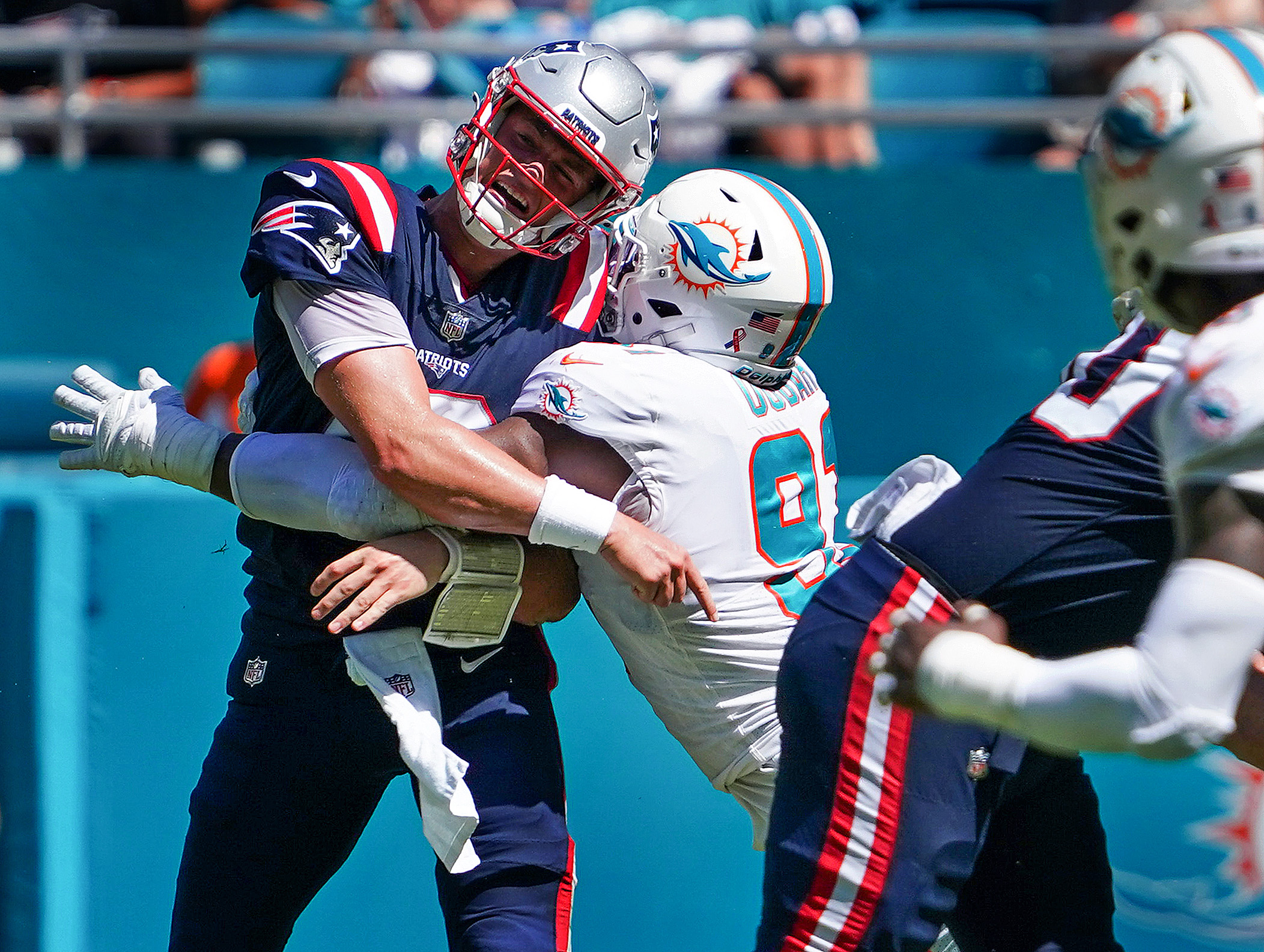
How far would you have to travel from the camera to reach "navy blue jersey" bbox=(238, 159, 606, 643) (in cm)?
241

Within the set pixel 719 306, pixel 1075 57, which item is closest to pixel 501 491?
pixel 719 306

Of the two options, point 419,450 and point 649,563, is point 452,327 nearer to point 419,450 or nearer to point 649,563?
point 419,450

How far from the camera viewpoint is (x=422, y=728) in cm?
238

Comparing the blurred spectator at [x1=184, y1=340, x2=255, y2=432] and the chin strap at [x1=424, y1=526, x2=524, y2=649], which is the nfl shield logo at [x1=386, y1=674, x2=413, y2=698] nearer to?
the chin strap at [x1=424, y1=526, x2=524, y2=649]

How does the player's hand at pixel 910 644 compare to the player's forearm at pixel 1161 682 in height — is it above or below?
above

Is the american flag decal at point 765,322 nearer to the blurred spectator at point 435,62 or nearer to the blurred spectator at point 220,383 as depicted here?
the blurred spectator at point 220,383

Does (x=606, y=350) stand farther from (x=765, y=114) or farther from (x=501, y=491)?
(x=765, y=114)

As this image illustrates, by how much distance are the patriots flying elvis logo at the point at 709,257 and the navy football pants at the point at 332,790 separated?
69cm

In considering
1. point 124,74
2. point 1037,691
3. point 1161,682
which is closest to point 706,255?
point 1037,691

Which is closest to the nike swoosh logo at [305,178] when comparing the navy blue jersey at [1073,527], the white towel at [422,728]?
the white towel at [422,728]

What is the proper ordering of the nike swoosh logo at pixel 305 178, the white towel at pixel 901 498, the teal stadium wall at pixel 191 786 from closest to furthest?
1. the white towel at pixel 901 498
2. the nike swoosh logo at pixel 305 178
3. the teal stadium wall at pixel 191 786

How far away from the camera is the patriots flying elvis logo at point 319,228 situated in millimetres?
2387

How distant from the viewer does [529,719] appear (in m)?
2.51

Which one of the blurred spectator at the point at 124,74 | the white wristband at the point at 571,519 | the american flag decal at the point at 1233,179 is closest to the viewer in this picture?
the american flag decal at the point at 1233,179
